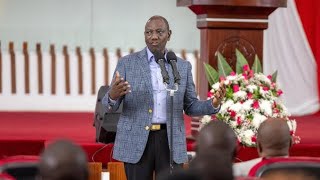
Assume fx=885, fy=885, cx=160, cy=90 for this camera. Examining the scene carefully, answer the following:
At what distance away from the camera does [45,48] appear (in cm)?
1062

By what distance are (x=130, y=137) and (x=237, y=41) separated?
231cm

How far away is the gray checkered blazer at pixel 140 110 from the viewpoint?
198 inches

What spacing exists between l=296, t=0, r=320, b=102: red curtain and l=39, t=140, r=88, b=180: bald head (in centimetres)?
794

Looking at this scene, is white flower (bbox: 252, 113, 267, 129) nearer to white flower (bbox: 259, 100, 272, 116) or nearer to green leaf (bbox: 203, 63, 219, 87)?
white flower (bbox: 259, 100, 272, 116)

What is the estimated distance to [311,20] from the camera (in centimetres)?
1059

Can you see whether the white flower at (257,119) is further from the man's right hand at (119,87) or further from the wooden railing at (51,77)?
the wooden railing at (51,77)

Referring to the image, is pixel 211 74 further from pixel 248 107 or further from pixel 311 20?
pixel 311 20

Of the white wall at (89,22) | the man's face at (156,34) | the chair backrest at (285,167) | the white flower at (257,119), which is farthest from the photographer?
the white wall at (89,22)

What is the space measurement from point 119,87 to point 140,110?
38cm

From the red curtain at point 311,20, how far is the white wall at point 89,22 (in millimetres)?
1308

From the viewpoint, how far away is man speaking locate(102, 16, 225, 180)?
501cm

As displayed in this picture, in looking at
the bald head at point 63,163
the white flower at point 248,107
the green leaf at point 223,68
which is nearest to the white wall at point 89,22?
the green leaf at point 223,68

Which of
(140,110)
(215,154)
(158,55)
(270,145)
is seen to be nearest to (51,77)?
(140,110)

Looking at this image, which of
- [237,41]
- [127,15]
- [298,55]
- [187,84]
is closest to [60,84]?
A: [127,15]
